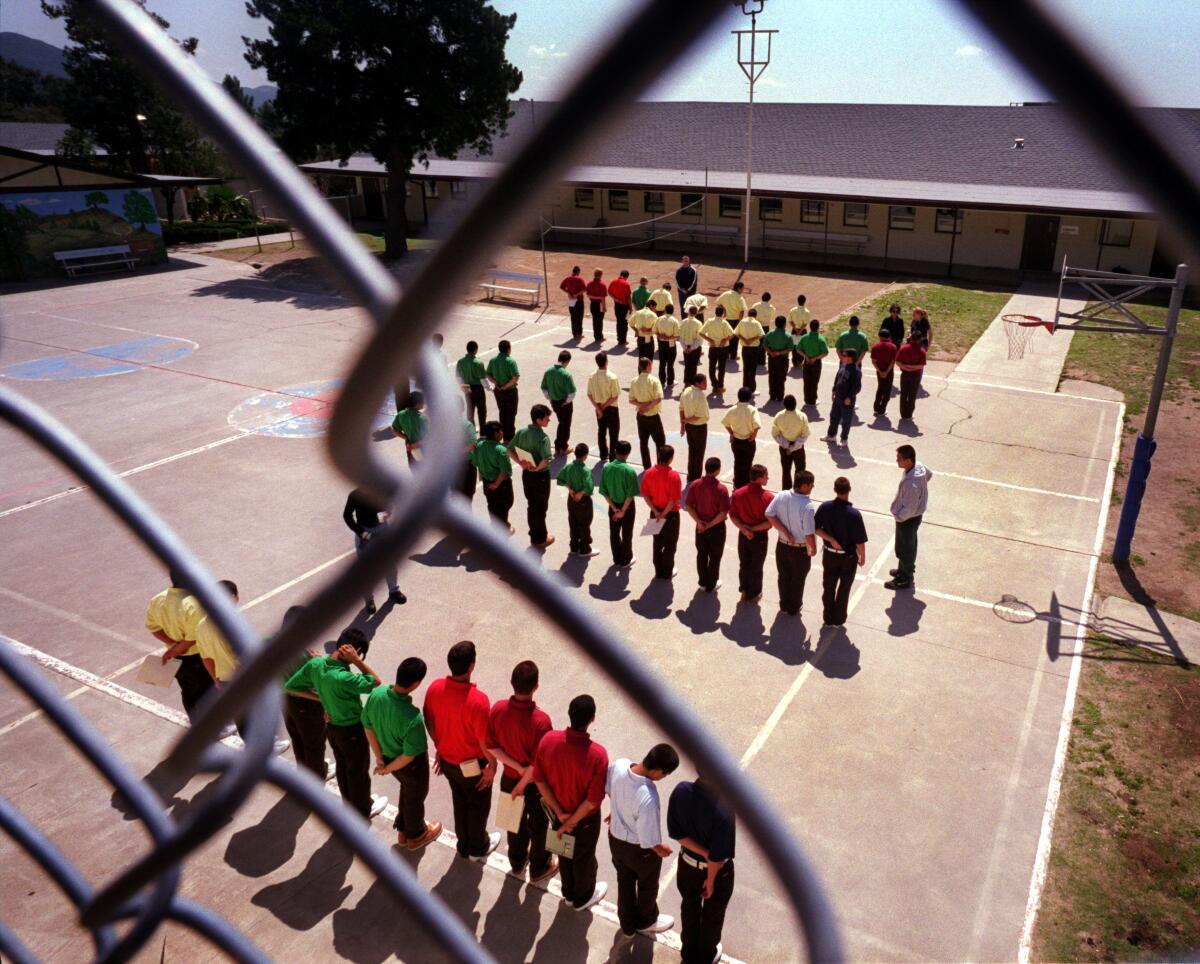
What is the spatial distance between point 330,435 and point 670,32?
0.49 meters

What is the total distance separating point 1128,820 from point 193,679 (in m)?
6.69

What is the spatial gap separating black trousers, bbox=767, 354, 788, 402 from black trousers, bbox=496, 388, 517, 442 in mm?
4135

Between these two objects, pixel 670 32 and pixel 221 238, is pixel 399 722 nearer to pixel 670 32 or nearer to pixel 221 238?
pixel 670 32

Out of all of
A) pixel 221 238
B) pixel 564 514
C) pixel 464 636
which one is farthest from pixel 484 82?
pixel 464 636

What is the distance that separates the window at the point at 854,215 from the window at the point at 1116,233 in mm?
6807

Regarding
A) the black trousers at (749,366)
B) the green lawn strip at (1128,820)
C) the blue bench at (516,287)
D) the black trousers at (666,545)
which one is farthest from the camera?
the blue bench at (516,287)

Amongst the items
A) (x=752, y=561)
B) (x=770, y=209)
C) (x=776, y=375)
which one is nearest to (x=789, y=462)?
(x=752, y=561)

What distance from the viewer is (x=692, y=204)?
3133 cm

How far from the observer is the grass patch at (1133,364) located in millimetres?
16159

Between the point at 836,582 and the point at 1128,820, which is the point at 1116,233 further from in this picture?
the point at 1128,820

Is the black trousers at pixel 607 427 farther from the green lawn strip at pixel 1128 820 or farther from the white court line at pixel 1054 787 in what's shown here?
the green lawn strip at pixel 1128 820

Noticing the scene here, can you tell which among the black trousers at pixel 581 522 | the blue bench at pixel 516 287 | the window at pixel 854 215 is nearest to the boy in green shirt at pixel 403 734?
the black trousers at pixel 581 522

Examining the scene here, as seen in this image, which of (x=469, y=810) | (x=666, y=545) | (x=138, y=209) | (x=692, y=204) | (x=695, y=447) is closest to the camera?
(x=469, y=810)

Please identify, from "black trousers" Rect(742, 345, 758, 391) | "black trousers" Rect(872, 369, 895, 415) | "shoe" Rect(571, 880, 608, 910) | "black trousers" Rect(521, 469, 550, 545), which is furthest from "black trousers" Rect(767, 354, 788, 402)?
"shoe" Rect(571, 880, 608, 910)
